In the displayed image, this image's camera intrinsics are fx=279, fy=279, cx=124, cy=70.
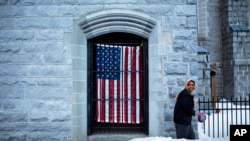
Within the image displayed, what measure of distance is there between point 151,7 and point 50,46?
229cm

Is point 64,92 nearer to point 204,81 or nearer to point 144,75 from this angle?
point 144,75

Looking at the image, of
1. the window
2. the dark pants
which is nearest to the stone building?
the window

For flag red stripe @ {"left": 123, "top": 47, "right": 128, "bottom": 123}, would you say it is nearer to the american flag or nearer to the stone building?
the american flag

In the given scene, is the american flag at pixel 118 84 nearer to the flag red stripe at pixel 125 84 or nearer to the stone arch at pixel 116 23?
the flag red stripe at pixel 125 84

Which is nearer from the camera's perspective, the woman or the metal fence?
the woman

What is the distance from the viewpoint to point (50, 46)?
232 inches

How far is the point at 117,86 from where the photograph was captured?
620 cm

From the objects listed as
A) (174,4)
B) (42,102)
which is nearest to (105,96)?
(42,102)

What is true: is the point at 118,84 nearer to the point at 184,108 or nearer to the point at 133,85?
the point at 133,85

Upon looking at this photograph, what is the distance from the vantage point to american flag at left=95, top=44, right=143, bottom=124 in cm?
620

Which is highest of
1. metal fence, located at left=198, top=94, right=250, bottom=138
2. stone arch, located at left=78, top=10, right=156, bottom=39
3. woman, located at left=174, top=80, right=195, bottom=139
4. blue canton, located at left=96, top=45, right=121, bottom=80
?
stone arch, located at left=78, top=10, right=156, bottom=39

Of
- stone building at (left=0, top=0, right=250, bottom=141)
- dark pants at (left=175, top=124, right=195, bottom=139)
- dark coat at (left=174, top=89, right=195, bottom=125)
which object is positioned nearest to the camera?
dark coat at (left=174, top=89, right=195, bottom=125)

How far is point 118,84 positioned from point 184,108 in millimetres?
1720

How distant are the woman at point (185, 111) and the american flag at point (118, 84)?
4.08 ft
